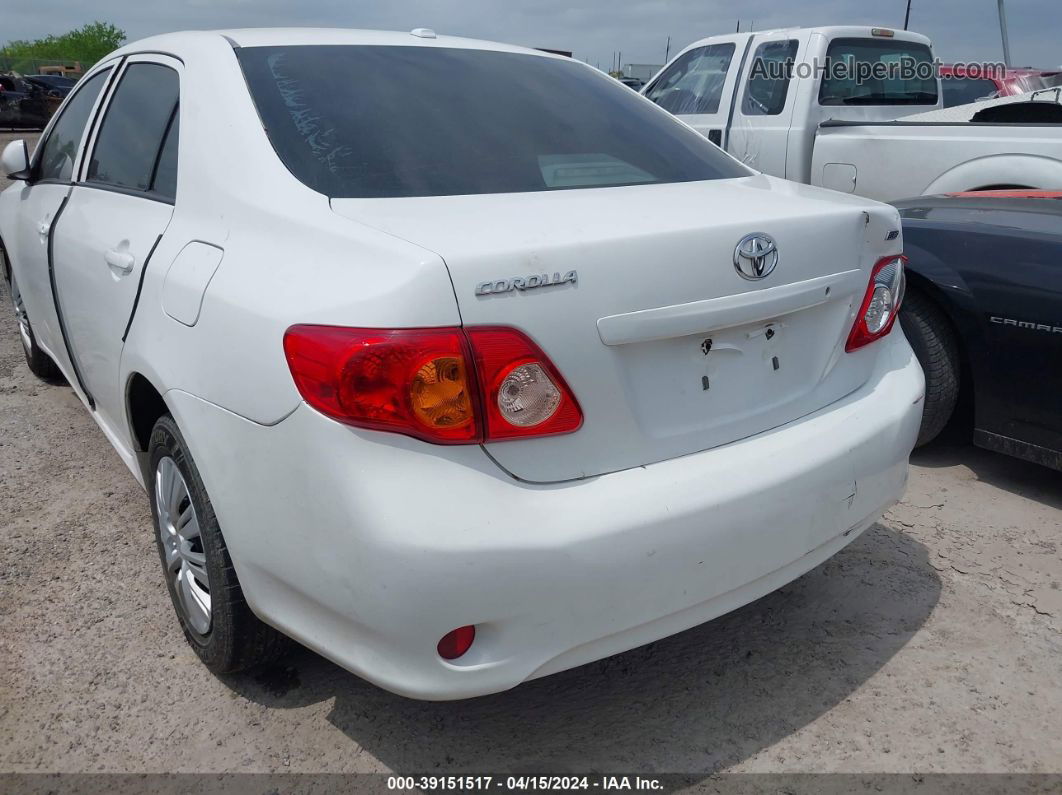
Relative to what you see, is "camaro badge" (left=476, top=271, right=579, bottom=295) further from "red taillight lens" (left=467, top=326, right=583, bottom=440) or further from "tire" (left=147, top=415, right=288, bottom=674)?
"tire" (left=147, top=415, right=288, bottom=674)

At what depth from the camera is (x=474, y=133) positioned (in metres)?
2.37

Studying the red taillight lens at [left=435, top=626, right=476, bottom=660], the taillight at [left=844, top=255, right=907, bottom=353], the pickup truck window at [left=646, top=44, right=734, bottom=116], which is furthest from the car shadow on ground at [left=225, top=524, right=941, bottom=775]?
the pickup truck window at [left=646, top=44, right=734, bottom=116]

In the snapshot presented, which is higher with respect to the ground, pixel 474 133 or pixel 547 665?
pixel 474 133

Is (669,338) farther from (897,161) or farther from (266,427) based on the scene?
(897,161)

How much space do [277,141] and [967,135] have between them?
170 inches

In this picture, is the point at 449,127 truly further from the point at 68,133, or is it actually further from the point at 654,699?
the point at 68,133

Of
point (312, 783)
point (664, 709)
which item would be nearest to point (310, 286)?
A: point (312, 783)

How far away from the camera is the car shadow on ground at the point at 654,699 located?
2.16 meters

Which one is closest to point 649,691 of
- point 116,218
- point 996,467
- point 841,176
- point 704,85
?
point 116,218

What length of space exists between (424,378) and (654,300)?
48 centimetres

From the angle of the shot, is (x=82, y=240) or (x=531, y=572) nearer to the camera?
(x=531, y=572)

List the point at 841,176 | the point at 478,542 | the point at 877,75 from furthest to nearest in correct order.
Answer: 1. the point at 877,75
2. the point at 841,176
3. the point at 478,542

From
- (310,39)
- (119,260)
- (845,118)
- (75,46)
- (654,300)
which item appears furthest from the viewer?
(75,46)

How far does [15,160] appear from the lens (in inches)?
143
